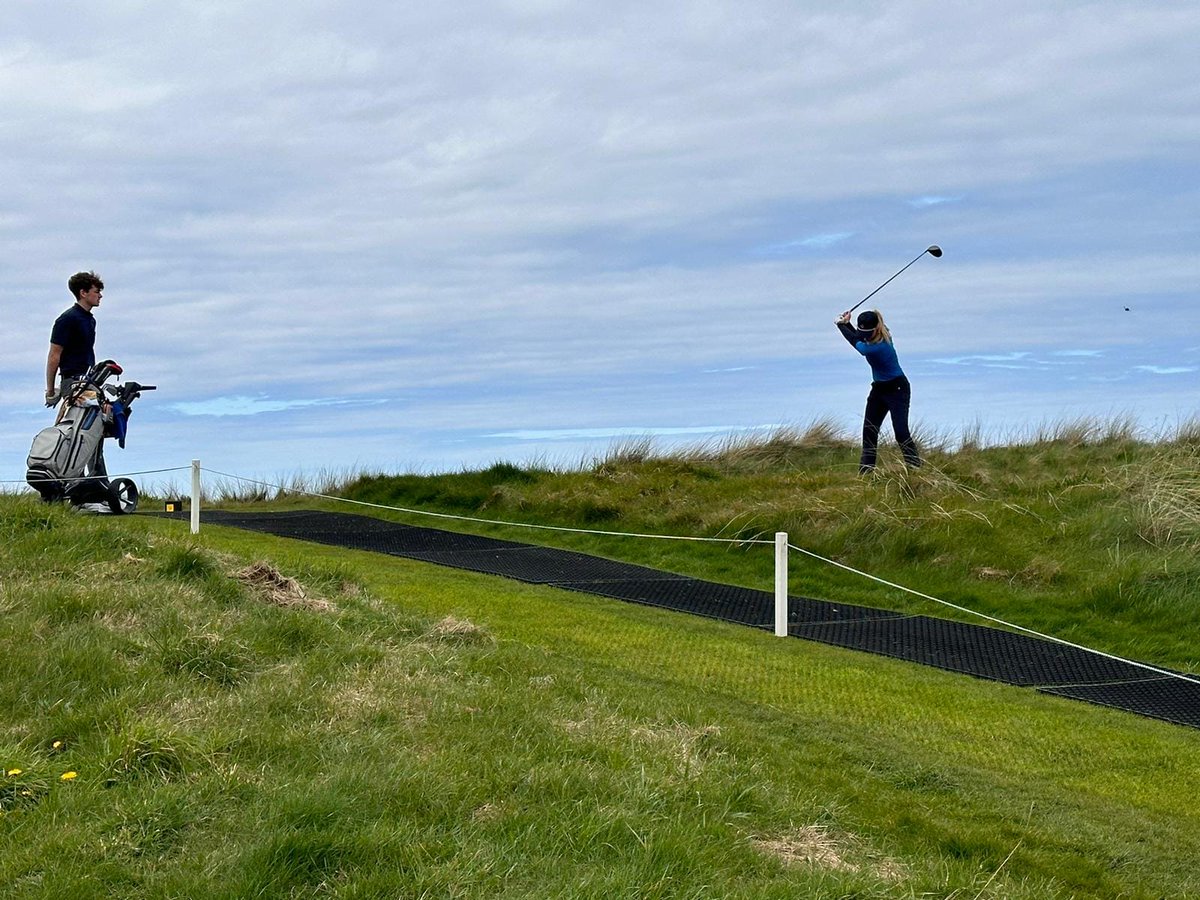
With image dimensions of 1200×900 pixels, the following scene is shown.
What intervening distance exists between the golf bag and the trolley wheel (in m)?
0.34

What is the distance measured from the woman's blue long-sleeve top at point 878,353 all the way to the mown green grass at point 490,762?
812 centimetres

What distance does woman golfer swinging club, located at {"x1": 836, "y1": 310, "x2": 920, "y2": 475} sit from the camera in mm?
16719

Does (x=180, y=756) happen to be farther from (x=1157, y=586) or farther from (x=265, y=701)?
(x=1157, y=586)

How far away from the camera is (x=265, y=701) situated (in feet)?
19.6

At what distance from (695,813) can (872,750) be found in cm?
218

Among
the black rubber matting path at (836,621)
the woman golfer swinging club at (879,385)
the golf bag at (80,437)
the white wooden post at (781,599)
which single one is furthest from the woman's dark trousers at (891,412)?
the golf bag at (80,437)

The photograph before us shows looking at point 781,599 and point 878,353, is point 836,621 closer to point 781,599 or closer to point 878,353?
point 781,599

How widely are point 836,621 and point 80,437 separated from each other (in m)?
7.70

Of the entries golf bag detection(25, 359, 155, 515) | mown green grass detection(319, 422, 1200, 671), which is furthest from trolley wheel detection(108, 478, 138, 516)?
mown green grass detection(319, 422, 1200, 671)

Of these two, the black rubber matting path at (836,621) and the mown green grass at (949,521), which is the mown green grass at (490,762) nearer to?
the black rubber matting path at (836,621)

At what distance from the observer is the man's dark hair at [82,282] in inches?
498

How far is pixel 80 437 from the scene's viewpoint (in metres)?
13.0

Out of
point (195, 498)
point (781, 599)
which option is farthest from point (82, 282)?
point (781, 599)

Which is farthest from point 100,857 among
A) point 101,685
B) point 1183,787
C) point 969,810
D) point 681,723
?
point 1183,787
